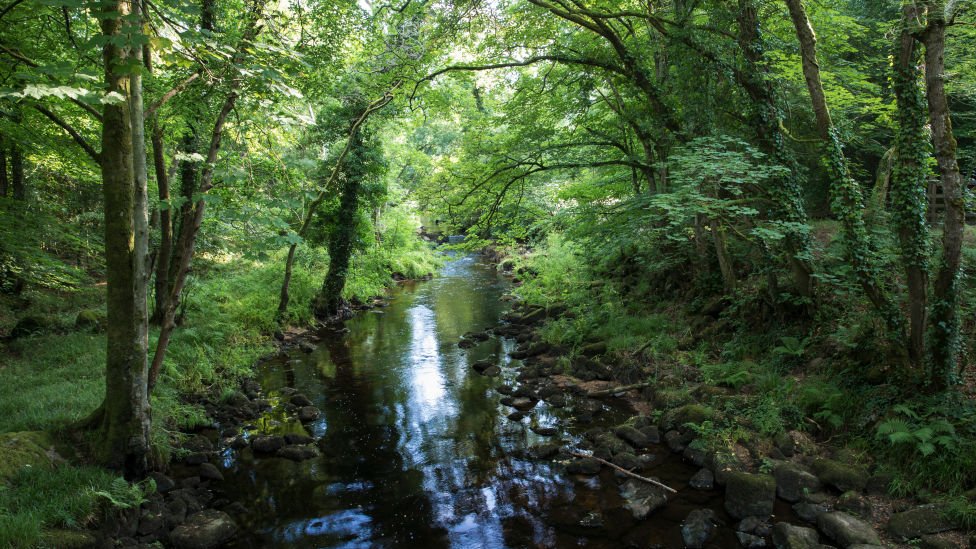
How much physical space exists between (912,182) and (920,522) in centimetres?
415

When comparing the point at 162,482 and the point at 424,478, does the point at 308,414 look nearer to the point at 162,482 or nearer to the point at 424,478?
the point at 162,482

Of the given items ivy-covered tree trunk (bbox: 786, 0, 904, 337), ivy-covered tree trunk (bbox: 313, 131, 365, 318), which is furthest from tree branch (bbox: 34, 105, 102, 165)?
ivy-covered tree trunk (bbox: 313, 131, 365, 318)

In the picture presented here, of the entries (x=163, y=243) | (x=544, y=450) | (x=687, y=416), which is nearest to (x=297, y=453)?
(x=544, y=450)

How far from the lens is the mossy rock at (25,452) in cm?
537

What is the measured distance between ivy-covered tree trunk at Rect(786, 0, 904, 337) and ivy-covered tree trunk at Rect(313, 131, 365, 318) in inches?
490

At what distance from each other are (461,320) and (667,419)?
964 cm

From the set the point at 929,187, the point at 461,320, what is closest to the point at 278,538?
the point at 461,320

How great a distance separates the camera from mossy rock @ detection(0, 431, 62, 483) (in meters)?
5.37

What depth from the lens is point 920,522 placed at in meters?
5.08

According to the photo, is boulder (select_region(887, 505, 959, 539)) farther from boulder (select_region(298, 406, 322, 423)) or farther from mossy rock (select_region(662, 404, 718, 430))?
boulder (select_region(298, 406, 322, 423))

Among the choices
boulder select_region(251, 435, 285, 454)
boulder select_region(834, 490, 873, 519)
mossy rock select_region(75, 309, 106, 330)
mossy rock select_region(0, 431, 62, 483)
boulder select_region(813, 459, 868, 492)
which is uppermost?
mossy rock select_region(75, 309, 106, 330)

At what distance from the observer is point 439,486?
6.84 metres

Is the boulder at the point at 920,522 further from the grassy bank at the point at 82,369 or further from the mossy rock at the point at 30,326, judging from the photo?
the mossy rock at the point at 30,326

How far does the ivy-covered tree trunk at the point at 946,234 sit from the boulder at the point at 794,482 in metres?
2.03
